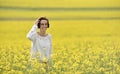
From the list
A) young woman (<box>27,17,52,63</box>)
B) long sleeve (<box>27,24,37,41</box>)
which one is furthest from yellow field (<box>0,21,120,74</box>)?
long sleeve (<box>27,24,37,41</box>)

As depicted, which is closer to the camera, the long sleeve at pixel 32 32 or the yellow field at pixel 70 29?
the long sleeve at pixel 32 32

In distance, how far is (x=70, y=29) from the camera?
Result: 555cm

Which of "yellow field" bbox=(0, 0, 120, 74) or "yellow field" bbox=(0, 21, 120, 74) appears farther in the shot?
"yellow field" bbox=(0, 0, 120, 74)

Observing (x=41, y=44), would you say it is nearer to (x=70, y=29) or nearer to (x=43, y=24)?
(x=43, y=24)

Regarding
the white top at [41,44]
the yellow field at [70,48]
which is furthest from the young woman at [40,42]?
the yellow field at [70,48]

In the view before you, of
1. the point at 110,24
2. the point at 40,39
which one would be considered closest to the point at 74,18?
the point at 110,24

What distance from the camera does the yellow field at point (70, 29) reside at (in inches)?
175

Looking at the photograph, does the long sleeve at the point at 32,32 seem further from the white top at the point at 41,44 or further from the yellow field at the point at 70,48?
the yellow field at the point at 70,48

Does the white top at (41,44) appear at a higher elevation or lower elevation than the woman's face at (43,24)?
lower

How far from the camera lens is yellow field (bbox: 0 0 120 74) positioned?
14.6ft

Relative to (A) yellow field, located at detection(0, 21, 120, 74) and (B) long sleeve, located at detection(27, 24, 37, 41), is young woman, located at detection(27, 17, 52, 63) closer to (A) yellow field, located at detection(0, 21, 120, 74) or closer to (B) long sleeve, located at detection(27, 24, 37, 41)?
(B) long sleeve, located at detection(27, 24, 37, 41)

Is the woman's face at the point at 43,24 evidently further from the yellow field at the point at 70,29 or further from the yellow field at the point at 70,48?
the yellow field at the point at 70,29

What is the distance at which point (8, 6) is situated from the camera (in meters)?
5.47

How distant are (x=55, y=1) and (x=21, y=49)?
1.09 m
